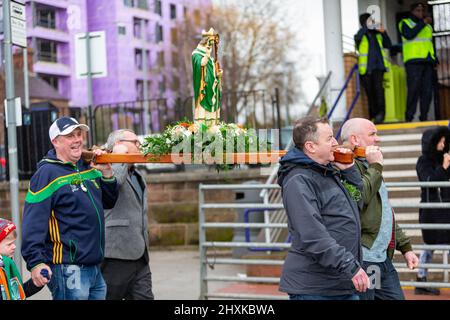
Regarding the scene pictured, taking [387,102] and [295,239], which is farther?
[387,102]

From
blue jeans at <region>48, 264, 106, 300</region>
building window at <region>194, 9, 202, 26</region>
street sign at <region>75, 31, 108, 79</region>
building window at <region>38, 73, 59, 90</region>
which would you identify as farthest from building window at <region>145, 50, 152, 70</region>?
blue jeans at <region>48, 264, 106, 300</region>

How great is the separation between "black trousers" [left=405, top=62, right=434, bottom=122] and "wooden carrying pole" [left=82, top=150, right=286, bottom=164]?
26.8 feet

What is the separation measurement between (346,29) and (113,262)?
10.0m

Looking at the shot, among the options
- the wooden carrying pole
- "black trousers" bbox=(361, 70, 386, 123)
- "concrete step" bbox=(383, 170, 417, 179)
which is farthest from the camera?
"black trousers" bbox=(361, 70, 386, 123)

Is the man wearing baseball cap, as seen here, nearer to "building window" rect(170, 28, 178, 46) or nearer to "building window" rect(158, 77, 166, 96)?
"building window" rect(170, 28, 178, 46)

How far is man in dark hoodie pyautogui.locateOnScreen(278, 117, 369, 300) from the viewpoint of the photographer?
4766 mm

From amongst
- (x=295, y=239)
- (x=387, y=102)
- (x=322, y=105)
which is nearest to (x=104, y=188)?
→ (x=295, y=239)

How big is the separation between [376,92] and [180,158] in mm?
8422

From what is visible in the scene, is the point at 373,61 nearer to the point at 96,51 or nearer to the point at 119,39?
the point at 96,51

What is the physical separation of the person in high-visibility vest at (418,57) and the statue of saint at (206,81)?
7.15 metres

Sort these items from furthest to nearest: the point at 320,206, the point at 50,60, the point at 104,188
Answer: the point at 50,60
the point at 104,188
the point at 320,206

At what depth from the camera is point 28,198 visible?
5.54 meters
